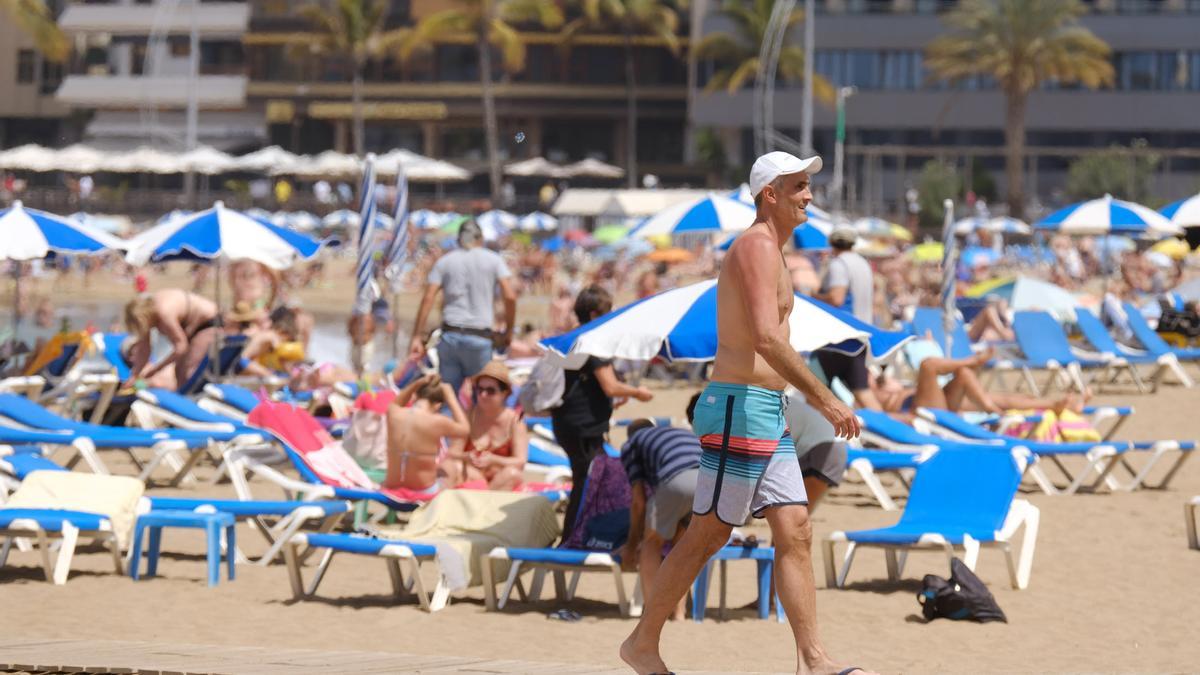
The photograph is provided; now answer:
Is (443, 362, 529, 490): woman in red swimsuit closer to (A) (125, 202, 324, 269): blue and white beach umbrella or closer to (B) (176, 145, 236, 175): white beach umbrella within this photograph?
(A) (125, 202, 324, 269): blue and white beach umbrella

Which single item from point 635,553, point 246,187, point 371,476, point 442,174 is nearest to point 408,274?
point 442,174

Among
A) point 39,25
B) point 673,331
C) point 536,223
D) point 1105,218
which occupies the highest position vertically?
point 39,25

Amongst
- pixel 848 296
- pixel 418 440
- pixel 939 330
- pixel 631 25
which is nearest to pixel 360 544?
pixel 418 440

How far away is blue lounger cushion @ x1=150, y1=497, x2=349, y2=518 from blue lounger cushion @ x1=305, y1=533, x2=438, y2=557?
0.73 metres

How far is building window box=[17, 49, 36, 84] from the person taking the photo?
74.1 meters

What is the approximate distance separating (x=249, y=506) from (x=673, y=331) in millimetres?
2106

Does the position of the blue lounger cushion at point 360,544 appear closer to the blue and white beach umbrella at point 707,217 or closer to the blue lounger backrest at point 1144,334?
the blue and white beach umbrella at point 707,217

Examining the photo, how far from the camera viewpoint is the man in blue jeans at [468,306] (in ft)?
36.3

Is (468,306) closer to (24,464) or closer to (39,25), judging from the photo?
(24,464)

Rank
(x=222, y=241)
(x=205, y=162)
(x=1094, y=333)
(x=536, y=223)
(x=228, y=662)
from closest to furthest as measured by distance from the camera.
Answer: (x=228, y=662) < (x=222, y=241) < (x=1094, y=333) < (x=205, y=162) < (x=536, y=223)

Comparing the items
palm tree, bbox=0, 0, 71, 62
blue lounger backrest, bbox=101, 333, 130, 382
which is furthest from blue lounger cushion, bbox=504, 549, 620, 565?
palm tree, bbox=0, 0, 71, 62

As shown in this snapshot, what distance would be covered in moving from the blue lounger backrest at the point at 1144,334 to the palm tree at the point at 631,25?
151 ft

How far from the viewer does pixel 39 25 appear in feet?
231

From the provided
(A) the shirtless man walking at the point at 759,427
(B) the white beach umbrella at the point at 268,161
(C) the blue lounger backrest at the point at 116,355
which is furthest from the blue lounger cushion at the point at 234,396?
(B) the white beach umbrella at the point at 268,161
